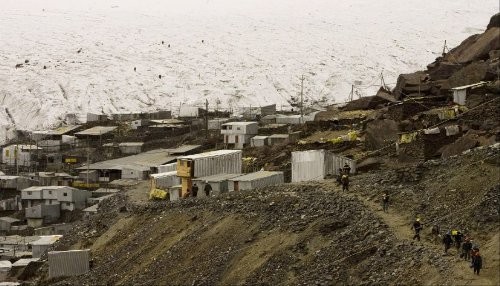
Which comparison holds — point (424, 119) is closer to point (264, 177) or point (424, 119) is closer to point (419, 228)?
point (264, 177)

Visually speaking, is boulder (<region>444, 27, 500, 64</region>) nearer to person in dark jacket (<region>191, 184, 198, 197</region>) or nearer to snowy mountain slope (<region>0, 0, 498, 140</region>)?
person in dark jacket (<region>191, 184, 198, 197</region>)

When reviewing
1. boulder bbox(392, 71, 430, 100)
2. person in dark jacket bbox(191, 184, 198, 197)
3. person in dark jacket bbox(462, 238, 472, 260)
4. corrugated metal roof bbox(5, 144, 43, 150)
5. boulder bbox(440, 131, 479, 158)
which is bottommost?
corrugated metal roof bbox(5, 144, 43, 150)

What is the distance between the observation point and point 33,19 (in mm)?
74500

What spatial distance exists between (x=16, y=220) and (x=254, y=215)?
63.4 feet

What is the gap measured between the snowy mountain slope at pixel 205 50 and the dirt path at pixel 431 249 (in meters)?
35.7

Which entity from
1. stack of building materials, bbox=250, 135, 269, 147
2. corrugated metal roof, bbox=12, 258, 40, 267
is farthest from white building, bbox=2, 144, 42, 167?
corrugated metal roof, bbox=12, 258, 40, 267

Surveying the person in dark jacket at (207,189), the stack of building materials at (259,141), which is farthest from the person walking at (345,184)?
the stack of building materials at (259,141)

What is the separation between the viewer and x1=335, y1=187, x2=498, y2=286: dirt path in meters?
12.9

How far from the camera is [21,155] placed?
43.5 m

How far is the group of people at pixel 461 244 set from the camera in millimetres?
12969

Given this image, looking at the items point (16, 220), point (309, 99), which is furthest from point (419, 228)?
point (309, 99)

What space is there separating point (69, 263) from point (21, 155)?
A: 77.6 ft

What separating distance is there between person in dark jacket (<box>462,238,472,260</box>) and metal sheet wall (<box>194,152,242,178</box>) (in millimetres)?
11291

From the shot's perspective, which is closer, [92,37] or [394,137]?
[394,137]
